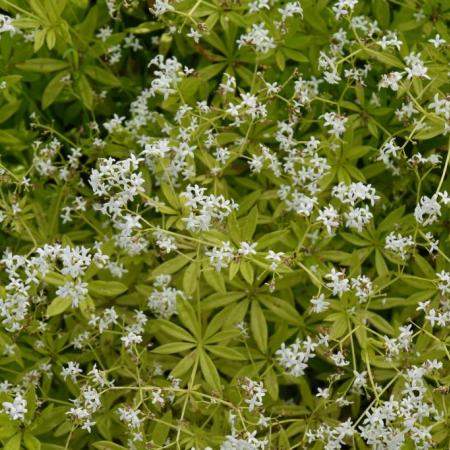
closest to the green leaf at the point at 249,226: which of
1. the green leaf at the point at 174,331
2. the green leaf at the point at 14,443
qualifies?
the green leaf at the point at 174,331

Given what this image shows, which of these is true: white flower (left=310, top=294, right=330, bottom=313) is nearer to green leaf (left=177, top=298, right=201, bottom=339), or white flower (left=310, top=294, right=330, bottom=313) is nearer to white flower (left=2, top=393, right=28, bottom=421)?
green leaf (left=177, top=298, right=201, bottom=339)

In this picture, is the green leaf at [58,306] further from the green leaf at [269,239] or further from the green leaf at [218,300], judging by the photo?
the green leaf at [269,239]

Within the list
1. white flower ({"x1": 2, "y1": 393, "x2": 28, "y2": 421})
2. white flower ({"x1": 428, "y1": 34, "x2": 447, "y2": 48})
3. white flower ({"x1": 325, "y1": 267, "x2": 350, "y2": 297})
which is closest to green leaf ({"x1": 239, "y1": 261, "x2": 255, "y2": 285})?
white flower ({"x1": 325, "y1": 267, "x2": 350, "y2": 297})

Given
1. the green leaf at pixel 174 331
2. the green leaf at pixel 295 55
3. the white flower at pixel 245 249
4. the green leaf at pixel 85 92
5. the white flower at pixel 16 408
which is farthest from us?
the green leaf at pixel 85 92

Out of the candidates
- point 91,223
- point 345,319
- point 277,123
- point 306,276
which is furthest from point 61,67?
point 345,319

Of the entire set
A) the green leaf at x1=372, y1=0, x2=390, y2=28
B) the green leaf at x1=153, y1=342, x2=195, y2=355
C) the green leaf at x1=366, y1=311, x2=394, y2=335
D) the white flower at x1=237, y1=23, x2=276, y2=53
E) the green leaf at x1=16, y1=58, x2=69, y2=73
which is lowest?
the green leaf at x1=153, y1=342, x2=195, y2=355

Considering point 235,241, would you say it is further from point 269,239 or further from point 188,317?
point 188,317
